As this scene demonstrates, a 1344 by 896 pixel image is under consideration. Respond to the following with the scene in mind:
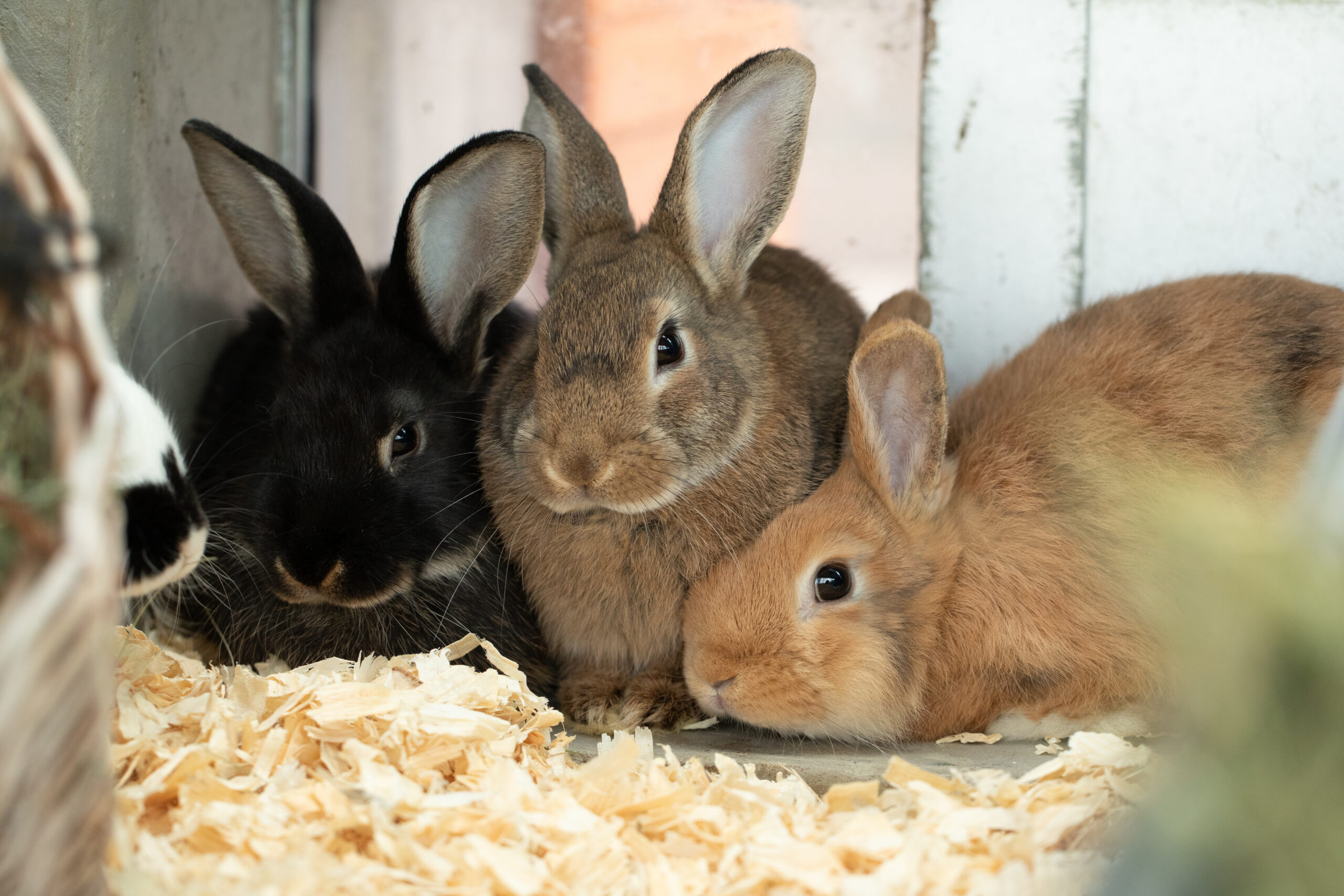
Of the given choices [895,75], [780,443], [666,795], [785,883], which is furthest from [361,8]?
[785,883]

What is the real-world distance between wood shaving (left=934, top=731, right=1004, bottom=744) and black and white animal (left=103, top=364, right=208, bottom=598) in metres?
1.61

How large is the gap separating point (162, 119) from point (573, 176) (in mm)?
1108

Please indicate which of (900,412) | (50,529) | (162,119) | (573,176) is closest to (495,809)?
(50,529)

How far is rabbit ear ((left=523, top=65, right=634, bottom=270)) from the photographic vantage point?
2.78m

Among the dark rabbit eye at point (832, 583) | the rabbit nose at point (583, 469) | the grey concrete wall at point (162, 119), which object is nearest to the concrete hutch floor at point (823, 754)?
the dark rabbit eye at point (832, 583)

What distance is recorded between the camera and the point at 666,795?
6.15ft

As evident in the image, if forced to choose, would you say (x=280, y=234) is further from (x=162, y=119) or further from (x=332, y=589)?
(x=332, y=589)

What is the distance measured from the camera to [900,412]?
95.2 inches

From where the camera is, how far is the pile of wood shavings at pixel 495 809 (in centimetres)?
160

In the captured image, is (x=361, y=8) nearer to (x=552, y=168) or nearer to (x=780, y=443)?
(x=552, y=168)

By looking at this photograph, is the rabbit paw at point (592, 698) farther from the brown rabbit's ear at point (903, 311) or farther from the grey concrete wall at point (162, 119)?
the grey concrete wall at point (162, 119)

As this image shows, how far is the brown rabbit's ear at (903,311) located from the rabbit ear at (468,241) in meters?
0.88

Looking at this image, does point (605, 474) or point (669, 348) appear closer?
point (605, 474)

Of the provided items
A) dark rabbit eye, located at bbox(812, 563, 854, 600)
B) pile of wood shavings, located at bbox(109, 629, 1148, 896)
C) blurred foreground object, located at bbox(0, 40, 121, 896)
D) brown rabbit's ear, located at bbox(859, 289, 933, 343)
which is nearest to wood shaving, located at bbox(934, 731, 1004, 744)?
pile of wood shavings, located at bbox(109, 629, 1148, 896)
